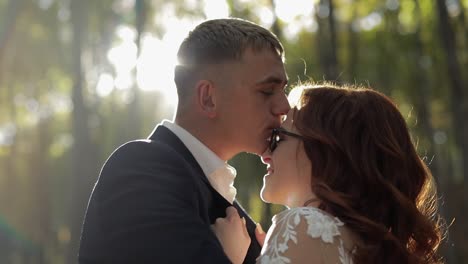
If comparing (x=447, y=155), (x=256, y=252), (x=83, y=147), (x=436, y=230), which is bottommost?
(x=447, y=155)

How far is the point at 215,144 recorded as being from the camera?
486 cm

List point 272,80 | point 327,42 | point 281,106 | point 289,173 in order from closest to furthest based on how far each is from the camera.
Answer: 1. point 289,173
2. point 281,106
3. point 272,80
4. point 327,42

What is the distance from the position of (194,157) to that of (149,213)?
762mm

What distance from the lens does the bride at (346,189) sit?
149 inches

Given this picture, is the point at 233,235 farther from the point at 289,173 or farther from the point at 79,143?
the point at 79,143

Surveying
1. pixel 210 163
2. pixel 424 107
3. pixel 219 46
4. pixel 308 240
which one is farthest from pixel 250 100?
pixel 424 107

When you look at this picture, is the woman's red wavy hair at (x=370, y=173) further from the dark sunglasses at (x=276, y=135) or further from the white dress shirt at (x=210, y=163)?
the white dress shirt at (x=210, y=163)

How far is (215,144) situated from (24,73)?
94.3 ft

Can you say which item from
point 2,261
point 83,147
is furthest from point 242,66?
point 2,261

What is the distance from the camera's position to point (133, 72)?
94.2 feet

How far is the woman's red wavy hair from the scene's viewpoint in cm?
388

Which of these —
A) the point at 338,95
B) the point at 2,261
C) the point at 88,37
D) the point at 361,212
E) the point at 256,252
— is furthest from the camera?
the point at 2,261

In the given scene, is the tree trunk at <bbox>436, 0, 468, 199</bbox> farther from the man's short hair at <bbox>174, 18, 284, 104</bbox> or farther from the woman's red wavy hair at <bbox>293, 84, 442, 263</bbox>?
the woman's red wavy hair at <bbox>293, 84, 442, 263</bbox>

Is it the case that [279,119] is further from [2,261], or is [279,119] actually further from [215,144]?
[2,261]
